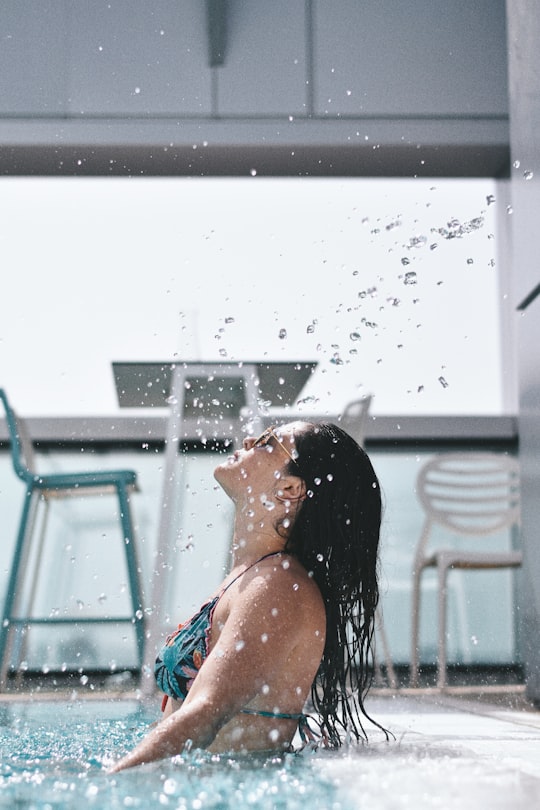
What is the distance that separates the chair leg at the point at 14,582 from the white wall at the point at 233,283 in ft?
2.57

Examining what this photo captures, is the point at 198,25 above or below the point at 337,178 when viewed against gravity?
above

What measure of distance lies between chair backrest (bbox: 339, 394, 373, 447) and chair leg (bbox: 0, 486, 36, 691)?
107 cm

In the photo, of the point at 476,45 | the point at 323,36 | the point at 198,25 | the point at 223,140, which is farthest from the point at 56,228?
the point at 476,45

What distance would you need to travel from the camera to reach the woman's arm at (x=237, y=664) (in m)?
1.14

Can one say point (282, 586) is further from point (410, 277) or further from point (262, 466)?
point (410, 277)

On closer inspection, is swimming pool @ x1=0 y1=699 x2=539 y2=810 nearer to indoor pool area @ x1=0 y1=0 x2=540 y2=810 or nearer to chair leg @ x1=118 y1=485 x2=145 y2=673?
indoor pool area @ x1=0 y1=0 x2=540 y2=810

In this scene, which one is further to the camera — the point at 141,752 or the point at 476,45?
the point at 476,45

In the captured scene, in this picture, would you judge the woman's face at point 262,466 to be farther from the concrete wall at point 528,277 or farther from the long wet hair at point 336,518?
the concrete wall at point 528,277

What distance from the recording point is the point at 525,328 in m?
3.00

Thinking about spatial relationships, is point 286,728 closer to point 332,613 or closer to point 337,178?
point 332,613

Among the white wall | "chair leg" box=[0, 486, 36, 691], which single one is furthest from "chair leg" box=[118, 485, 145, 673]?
the white wall

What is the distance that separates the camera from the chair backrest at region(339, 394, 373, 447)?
3115 millimetres

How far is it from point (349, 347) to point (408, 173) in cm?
155

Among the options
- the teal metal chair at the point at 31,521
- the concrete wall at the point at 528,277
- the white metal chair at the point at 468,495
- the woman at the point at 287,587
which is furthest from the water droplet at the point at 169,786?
the white metal chair at the point at 468,495
